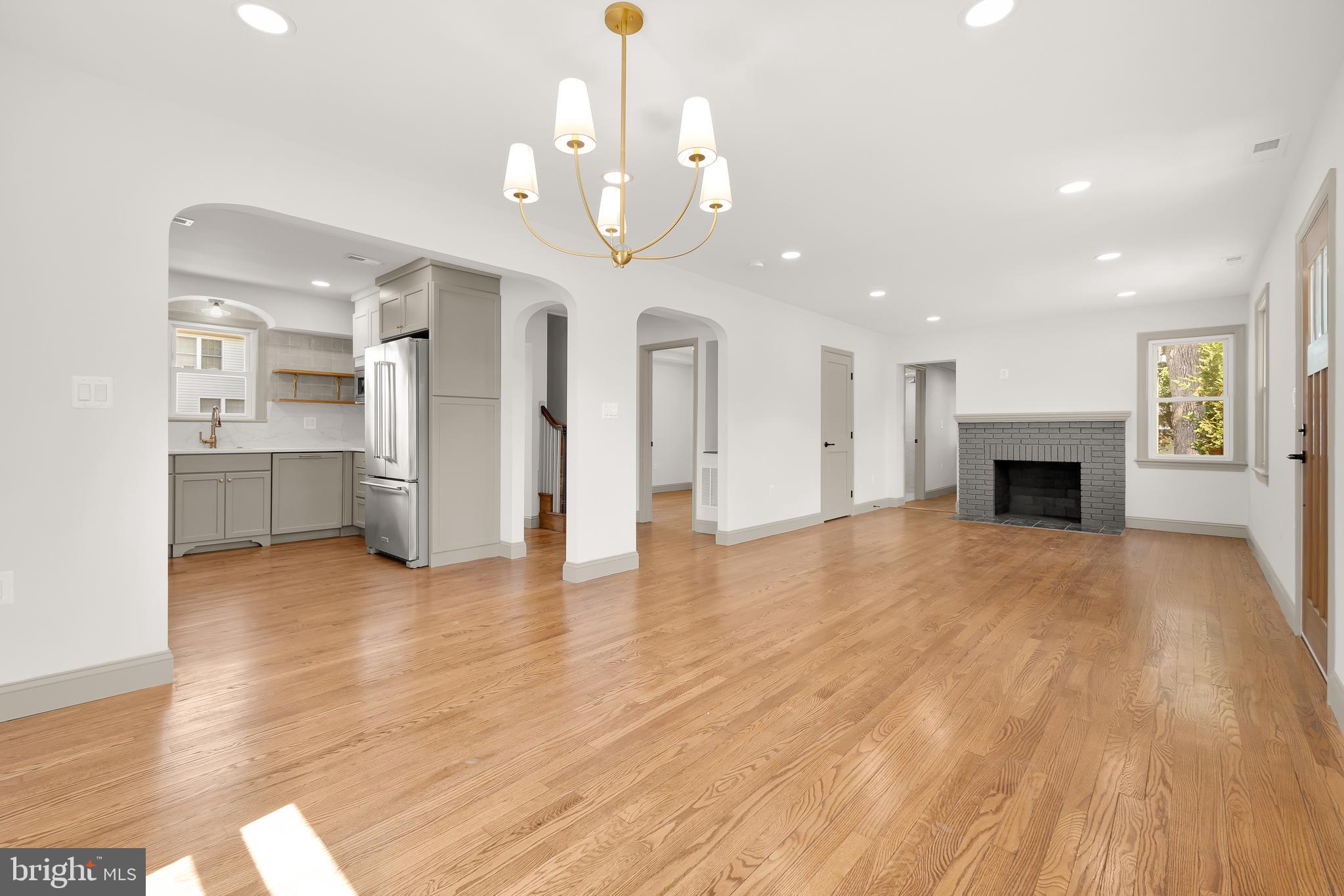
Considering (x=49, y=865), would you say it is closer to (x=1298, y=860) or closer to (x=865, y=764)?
(x=865, y=764)

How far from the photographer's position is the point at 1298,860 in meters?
1.54

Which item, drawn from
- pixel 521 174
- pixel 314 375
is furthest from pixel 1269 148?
pixel 314 375

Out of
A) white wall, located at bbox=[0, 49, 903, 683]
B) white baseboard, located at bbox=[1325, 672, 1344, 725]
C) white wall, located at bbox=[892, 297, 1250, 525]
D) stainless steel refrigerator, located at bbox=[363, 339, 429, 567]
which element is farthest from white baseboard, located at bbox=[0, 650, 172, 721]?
white wall, located at bbox=[892, 297, 1250, 525]

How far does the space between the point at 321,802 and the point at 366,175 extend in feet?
9.83

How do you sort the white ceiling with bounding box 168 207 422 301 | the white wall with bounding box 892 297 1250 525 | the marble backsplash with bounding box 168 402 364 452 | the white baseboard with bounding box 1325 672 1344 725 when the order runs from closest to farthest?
the white baseboard with bounding box 1325 672 1344 725 → the white ceiling with bounding box 168 207 422 301 → the marble backsplash with bounding box 168 402 364 452 → the white wall with bounding box 892 297 1250 525

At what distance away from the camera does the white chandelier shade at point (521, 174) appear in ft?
7.49

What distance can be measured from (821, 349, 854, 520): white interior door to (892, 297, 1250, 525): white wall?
4.99ft

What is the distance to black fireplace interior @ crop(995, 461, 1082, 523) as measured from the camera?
7.90 metres

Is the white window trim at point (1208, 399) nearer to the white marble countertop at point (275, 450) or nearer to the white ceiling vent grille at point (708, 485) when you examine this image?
the white ceiling vent grille at point (708, 485)

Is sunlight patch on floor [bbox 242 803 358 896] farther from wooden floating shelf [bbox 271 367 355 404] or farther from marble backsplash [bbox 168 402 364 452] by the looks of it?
wooden floating shelf [bbox 271 367 355 404]

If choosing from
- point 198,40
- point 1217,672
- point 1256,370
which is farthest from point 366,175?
point 1256,370

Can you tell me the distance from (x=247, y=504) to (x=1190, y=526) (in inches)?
373

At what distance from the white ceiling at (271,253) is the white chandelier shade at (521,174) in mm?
1520

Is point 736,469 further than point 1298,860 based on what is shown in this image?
Yes
